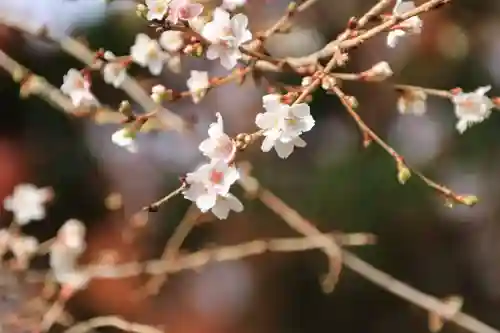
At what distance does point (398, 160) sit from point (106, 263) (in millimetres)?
381

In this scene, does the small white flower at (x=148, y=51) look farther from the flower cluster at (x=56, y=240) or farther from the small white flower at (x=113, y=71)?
the flower cluster at (x=56, y=240)

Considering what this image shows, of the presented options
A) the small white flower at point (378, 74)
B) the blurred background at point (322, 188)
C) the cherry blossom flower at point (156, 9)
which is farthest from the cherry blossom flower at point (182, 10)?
the blurred background at point (322, 188)

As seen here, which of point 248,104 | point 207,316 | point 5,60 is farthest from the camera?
point 207,316

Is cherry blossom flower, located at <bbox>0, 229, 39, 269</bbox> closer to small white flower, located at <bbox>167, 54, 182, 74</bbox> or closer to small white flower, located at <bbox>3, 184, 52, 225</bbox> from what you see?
small white flower, located at <bbox>3, 184, 52, 225</bbox>

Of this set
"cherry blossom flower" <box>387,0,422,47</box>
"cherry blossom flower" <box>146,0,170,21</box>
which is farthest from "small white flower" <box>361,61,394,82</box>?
"cherry blossom flower" <box>146,0,170,21</box>

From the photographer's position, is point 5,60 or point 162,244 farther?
point 162,244

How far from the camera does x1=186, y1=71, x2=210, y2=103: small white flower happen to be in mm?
442

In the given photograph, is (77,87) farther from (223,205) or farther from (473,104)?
(473,104)

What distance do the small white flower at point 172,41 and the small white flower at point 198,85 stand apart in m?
0.03

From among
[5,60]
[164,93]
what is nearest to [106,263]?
[5,60]

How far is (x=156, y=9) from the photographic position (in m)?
0.38

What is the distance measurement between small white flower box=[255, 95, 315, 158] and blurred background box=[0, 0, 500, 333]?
2.88 ft

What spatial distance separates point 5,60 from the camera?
0.62 meters

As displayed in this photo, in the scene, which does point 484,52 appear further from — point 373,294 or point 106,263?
point 106,263
